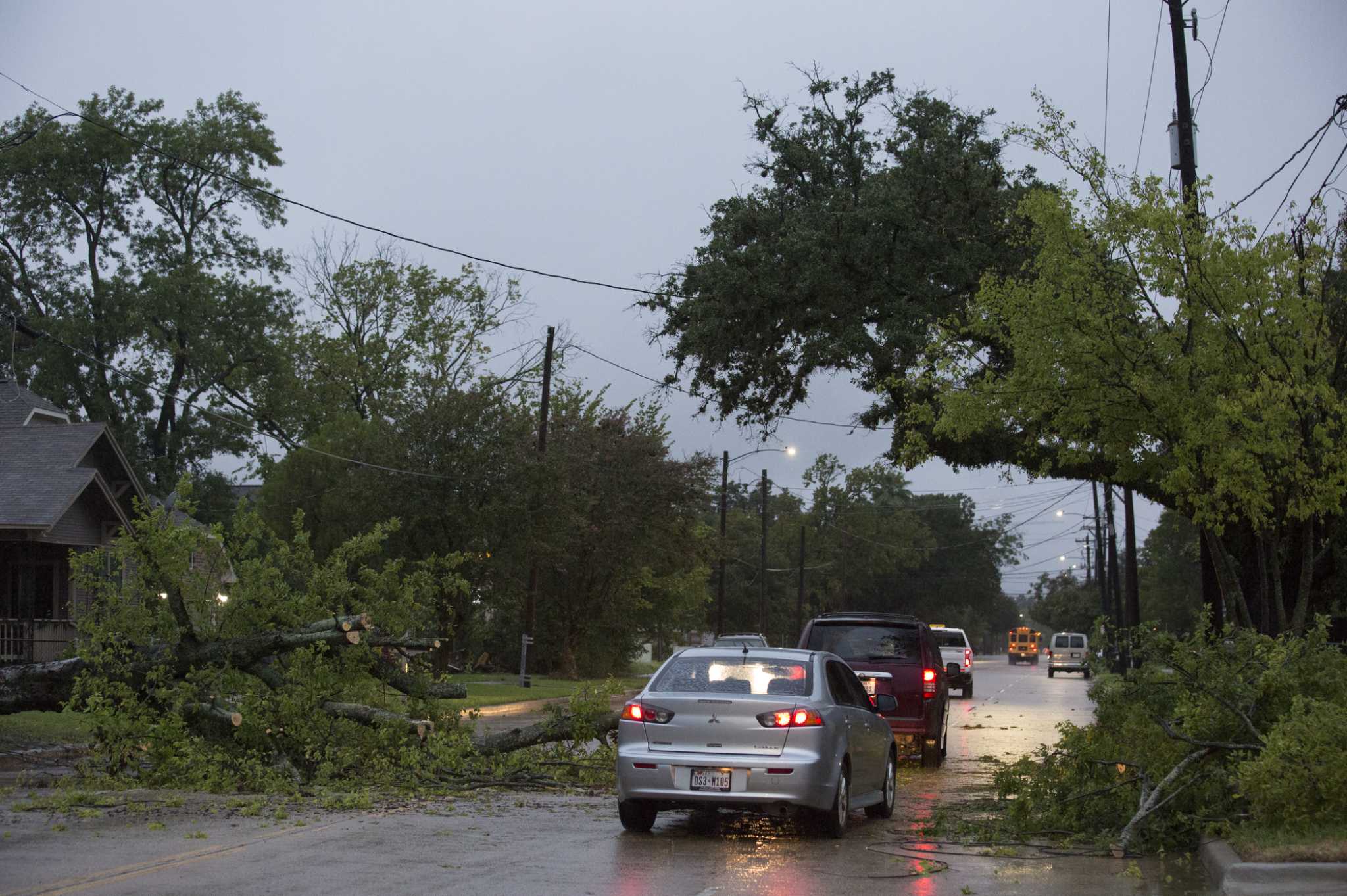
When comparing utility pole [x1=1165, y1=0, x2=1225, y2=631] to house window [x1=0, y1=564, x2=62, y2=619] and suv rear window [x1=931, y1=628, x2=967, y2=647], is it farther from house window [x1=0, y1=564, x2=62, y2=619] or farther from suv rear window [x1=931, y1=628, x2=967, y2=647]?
house window [x1=0, y1=564, x2=62, y2=619]

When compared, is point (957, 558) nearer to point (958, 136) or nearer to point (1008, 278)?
point (958, 136)

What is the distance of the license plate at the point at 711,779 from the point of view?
393 inches

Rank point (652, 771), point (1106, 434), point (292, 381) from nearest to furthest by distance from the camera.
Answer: point (652, 771), point (1106, 434), point (292, 381)

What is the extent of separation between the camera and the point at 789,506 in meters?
103

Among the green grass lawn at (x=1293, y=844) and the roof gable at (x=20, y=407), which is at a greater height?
the roof gable at (x=20, y=407)

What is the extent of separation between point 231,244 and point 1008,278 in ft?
144

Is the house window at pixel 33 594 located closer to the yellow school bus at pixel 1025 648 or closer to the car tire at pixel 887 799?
the car tire at pixel 887 799

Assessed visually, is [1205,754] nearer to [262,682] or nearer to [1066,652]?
[262,682]

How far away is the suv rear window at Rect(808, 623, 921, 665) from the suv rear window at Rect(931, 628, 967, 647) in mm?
23259

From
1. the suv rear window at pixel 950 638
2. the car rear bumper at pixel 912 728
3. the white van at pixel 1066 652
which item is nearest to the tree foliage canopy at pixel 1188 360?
the car rear bumper at pixel 912 728

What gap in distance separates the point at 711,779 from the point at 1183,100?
12.8 m

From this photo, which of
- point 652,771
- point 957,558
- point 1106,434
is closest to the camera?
point 652,771

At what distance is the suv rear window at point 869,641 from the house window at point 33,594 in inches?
897

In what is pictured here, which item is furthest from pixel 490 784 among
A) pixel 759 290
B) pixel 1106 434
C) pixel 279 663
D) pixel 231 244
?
pixel 231 244
